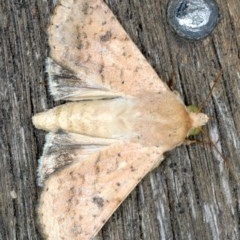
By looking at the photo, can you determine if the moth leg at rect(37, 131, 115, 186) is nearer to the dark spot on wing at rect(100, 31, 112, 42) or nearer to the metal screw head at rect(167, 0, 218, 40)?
the dark spot on wing at rect(100, 31, 112, 42)

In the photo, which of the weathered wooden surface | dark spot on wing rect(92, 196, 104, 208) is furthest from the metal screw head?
dark spot on wing rect(92, 196, 104, 208)

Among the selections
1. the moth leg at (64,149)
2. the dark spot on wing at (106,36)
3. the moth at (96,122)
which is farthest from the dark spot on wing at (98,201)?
the dark spot on wing at (106,36)

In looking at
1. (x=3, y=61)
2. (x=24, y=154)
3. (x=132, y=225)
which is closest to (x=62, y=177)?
(x=24, y=154)

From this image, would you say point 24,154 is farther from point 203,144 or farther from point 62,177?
point 203,144

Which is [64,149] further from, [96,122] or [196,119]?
[196,119]

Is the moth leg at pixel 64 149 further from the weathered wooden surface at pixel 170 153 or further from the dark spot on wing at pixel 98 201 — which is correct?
the dark spot on wing at pixel 98 201

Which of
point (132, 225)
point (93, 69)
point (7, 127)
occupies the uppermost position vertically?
point (93, 69)

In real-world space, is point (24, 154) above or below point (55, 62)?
below
